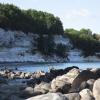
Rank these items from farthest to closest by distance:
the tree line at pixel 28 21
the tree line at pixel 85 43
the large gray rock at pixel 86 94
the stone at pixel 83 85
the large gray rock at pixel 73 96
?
the tree line at pixel 85 43 → the tree line at pixel 28 21 → the stone at pixel 83 85 → the large gray rock at pixel 86 94 → the large gray rock at pixel 73 96

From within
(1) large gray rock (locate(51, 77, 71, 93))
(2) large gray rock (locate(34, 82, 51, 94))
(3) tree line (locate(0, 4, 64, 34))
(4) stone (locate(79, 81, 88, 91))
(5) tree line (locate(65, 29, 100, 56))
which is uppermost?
(3) tree line (locate(0, 4, 64, 34))

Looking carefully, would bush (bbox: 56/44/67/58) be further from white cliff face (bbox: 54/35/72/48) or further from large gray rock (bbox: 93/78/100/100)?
large gray rock (bbox: 93/78/100/100)

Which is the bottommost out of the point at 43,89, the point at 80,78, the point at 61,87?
the point at 43,89

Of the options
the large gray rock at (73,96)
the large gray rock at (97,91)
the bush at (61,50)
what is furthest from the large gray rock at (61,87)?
the bush at (61,50)

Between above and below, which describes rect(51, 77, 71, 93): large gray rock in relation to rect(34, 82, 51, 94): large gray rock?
above

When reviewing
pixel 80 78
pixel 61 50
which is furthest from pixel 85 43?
pixel 80 78

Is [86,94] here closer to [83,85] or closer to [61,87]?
[83,85]

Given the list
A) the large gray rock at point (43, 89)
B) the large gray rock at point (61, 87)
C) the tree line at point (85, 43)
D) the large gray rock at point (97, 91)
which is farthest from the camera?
the tree line at point (85, 43)

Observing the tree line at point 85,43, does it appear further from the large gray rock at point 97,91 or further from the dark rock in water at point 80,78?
the large gray rock at point 97,91

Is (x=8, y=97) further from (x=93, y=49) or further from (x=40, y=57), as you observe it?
(x=93, y=49)

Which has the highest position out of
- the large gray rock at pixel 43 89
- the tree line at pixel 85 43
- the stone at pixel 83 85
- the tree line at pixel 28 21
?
the tree line at pixel 28 21

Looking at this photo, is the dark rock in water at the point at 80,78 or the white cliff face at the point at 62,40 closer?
the dark rock in water at the point at 80,78

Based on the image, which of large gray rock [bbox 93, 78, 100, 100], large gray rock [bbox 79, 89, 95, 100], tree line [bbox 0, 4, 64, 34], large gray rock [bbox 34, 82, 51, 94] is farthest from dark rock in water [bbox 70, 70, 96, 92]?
tree line [bbox 0, 4, 64, 34]

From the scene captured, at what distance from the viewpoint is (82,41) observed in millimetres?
157500
